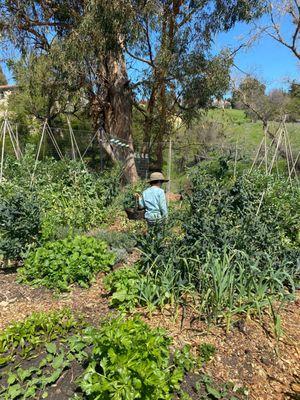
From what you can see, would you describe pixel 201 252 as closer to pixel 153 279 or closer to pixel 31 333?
Result: pixel 153 279

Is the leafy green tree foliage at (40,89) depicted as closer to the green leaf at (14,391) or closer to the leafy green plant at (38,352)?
the leafy green plant at (38,352)

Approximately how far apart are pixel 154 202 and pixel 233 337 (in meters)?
2.29

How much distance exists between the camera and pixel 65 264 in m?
3.84

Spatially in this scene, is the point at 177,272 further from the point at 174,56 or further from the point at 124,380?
the point at 174,56

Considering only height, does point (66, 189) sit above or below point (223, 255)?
above

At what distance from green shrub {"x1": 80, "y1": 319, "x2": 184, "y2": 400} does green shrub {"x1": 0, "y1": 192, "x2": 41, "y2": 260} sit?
2.30 m

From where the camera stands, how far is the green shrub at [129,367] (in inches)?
74.8

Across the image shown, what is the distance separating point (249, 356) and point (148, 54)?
10.0 metres

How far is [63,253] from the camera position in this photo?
3.91 m

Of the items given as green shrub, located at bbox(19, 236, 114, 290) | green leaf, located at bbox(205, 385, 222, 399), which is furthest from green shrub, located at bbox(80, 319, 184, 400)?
green shrub, located at bbox(19, 236, 114, 290)

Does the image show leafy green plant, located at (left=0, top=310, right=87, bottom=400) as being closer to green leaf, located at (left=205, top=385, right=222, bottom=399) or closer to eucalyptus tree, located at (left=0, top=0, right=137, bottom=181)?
green leaf, located at (left=205, top=385, right=222, bottom=399)

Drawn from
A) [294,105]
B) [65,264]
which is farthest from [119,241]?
[294,105]

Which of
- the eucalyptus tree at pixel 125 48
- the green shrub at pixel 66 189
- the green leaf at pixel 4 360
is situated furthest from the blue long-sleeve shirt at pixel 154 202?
the eucalyptus tree at pixel 125 48

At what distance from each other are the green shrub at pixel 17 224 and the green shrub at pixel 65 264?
248mm
